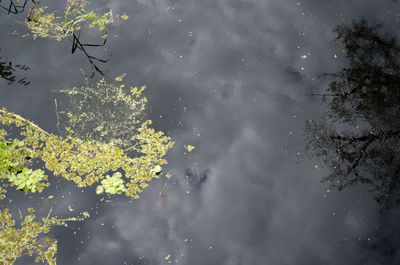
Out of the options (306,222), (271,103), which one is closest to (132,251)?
(306,222)

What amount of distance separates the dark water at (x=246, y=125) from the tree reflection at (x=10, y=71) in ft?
0.05

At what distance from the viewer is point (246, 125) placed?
313cm

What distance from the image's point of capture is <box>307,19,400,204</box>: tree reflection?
9.34 feet

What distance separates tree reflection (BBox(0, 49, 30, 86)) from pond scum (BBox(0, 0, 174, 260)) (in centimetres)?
41

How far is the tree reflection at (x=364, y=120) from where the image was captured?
2846 mm

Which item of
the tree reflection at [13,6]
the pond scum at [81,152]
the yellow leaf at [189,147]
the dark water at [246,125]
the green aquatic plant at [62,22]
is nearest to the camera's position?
the dark water at [246,125]

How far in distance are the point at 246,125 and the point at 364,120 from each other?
1.12 meters

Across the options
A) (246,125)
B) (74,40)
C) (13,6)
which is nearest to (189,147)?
(246,125)

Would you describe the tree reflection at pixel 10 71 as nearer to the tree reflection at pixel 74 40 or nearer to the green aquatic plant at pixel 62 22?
the green aquatic plant at pixel 62 22

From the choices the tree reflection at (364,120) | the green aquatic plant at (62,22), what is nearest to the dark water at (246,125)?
the tree reflection at (364,120)

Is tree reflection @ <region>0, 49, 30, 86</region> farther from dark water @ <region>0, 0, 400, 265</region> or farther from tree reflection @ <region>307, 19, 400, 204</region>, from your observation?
tree reflection @ <region>307, 19, 400, 204</region>

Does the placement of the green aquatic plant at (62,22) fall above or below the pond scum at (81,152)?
above

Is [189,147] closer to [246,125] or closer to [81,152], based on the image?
[246,125]

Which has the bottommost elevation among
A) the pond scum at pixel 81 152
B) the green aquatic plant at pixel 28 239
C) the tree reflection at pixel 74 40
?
the green aquatic plant at pixel 28 239
